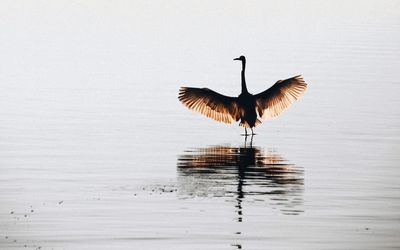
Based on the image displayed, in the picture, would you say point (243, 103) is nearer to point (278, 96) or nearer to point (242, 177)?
point (278, 96)

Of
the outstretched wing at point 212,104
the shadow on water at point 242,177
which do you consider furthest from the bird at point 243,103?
the shadow on water at point 242,177

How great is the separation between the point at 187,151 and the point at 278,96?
558 centimetres

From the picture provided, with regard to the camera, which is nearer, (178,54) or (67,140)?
(67,140)

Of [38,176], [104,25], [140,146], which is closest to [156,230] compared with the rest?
[38,176]

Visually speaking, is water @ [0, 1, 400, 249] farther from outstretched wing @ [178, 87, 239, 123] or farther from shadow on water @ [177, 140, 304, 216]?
outstretched wing @ [178, 87, 239, 123]

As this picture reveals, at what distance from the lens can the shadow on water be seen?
25.0 meters

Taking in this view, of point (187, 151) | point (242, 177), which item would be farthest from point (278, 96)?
point (242, 177)

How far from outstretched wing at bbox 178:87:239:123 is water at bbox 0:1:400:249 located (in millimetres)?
523

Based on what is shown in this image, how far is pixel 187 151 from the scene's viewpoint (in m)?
32.3

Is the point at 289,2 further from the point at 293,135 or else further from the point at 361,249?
the point at 361,249

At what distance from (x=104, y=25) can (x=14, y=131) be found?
182 feet

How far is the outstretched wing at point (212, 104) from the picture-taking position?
36469 mm

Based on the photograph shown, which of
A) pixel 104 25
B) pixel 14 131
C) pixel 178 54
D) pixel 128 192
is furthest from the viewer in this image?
pixel 104 25

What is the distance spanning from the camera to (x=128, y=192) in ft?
84.5
